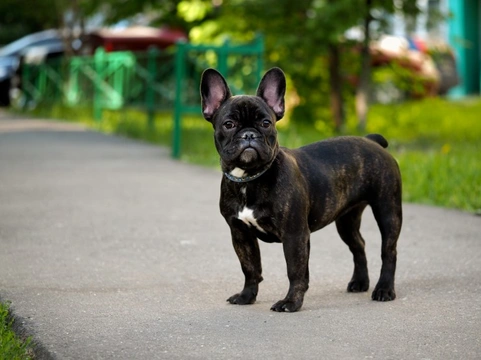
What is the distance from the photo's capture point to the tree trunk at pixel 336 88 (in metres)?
17.3

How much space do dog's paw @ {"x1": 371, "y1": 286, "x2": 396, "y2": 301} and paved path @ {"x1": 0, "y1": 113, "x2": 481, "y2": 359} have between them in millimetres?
63

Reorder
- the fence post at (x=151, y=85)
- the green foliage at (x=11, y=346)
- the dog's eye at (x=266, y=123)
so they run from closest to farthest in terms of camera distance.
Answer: the green foliage at (x=11, y=346) → the dog's eye at (x=266, y=123) → the fence post at (x=151, y=85)

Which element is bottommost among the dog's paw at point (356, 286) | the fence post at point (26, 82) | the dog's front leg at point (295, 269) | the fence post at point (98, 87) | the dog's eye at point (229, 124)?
the fence post at point (26, 82)

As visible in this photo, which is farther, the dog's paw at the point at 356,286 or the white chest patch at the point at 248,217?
the dog's paw at the point at 356,286

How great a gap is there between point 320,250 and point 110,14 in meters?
17.0

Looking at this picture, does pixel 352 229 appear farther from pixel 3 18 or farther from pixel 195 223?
pixel 3 18

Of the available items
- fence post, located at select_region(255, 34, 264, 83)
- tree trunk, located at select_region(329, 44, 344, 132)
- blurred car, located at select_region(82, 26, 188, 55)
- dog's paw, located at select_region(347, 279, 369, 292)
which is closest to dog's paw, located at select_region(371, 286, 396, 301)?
dog's paw, located at select_region(347, 279, 369, 292)

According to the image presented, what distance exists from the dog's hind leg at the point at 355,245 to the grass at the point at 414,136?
3.63m

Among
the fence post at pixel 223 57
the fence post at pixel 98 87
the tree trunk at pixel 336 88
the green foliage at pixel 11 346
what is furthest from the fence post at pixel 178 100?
the green foliage at pixel 11 346

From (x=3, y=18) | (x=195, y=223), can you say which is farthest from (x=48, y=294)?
(x=3, y=18)

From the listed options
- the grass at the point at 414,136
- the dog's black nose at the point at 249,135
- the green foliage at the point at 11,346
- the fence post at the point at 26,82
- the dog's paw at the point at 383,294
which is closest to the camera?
the green foliage at the point at 11,346

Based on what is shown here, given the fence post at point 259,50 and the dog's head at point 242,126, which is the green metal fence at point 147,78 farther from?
the dog's head at point 242,126

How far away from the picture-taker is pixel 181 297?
6406 mm

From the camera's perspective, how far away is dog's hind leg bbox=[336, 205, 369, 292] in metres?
6.62
